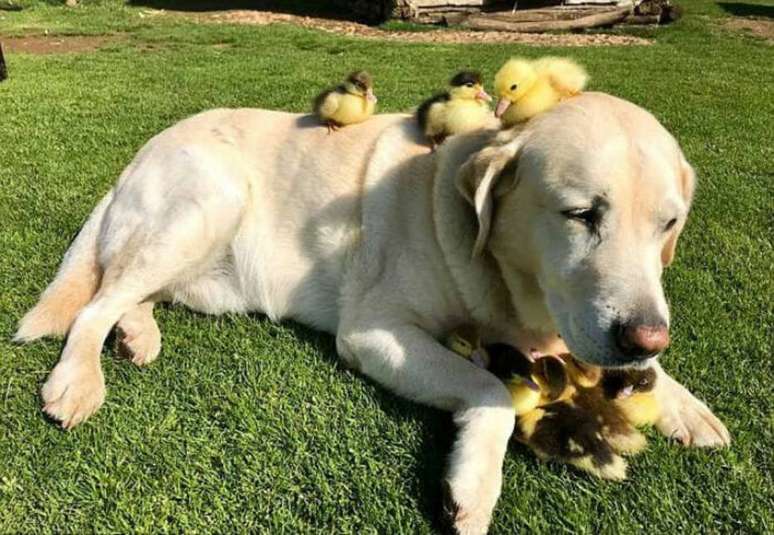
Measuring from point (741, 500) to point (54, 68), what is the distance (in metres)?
10.0

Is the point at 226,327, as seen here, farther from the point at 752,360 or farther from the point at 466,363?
the point at 752,360

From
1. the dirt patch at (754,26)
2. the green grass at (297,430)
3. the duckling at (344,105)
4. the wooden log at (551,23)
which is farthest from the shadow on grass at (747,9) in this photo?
the duckling at (344,105)

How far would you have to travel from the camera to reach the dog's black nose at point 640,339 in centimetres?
200

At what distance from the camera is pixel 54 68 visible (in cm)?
944

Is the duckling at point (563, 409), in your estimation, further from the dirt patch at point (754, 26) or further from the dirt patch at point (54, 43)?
the dirt patch at point (754, 26)

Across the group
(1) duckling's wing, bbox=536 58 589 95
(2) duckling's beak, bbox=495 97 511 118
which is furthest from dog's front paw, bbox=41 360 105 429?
(1) duckling's wing, bbox=536 58 589 95

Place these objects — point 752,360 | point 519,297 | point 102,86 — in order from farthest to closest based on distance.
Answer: point 102,86
point 752,360
point 519,297

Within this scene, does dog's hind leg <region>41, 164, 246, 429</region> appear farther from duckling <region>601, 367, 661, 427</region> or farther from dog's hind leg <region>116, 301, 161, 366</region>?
duckling <region>601, 367, 661, 427</region>

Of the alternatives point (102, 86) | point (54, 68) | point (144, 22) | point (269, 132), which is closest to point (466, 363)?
point (269, 132)

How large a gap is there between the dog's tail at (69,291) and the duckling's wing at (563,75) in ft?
7.31

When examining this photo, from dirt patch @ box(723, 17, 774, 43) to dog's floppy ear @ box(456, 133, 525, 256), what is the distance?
15150 mm

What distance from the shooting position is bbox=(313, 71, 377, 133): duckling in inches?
135

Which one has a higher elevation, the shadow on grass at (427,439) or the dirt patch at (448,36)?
the shadow on grass at (427,439)

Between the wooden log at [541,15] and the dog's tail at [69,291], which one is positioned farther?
the wooden log at [541,15]
